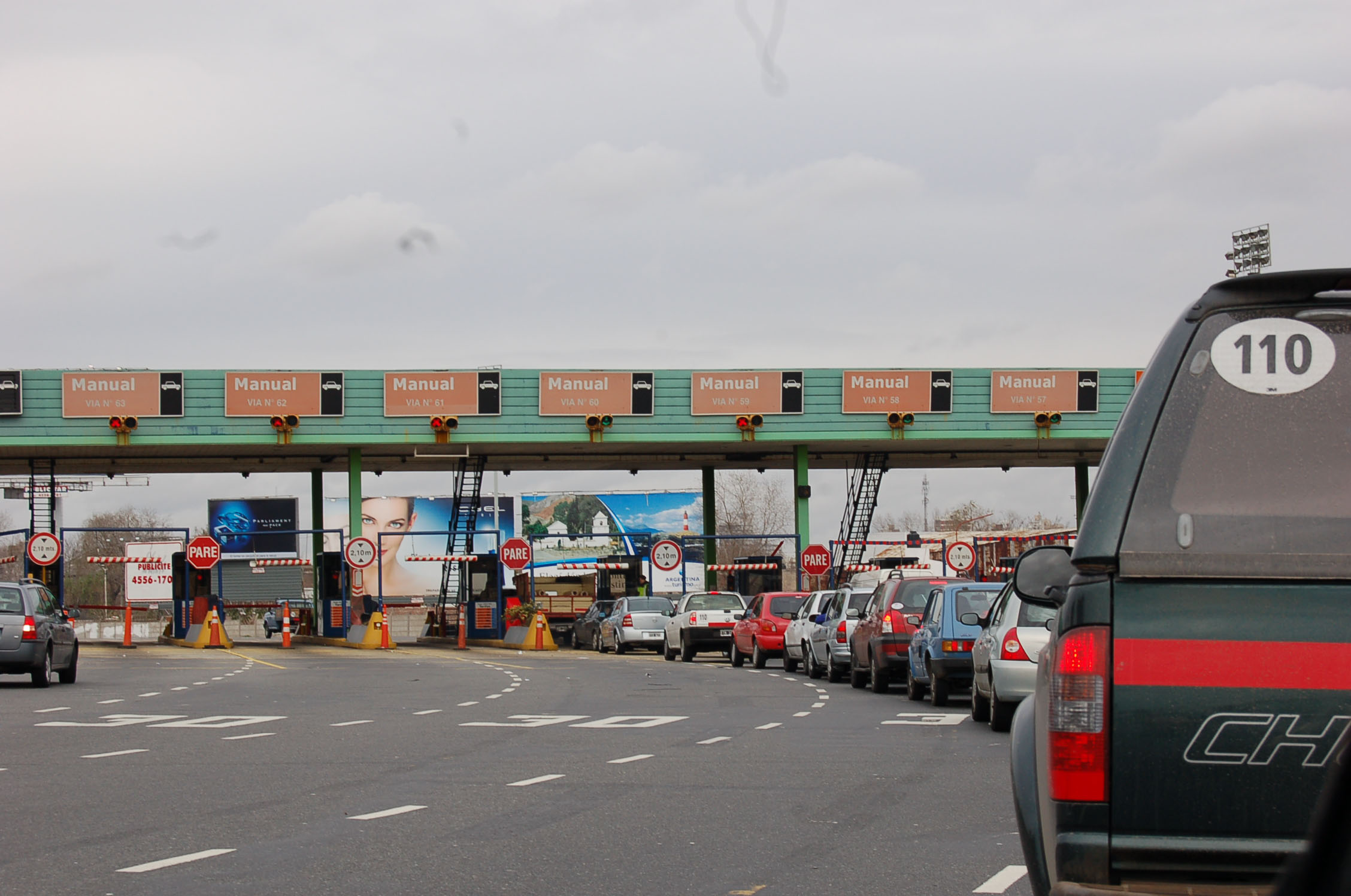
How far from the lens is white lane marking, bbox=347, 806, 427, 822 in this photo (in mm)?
9758

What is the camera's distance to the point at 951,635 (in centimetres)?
1902

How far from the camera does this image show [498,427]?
44219mm

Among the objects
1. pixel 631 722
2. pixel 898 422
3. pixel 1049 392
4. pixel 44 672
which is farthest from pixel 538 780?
pixel 1049 392

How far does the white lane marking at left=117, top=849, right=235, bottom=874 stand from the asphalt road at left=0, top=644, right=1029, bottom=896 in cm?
3

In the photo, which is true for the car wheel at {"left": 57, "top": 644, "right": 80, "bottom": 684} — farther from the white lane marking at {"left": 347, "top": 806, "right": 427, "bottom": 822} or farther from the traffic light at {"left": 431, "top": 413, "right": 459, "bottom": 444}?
Answer: the traffic light at {"left": 431, "top": 413, "right": 459, "bottom": 444}

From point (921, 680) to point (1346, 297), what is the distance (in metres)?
16.5

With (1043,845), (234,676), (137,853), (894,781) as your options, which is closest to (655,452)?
(234,676)

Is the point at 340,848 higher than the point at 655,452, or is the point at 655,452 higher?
the point at 655,452

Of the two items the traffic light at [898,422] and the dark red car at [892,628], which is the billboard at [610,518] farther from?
the dark red car at [892,628]

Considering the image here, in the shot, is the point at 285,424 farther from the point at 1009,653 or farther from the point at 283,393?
the point at 1009,653

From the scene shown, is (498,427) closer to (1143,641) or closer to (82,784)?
(82,784)

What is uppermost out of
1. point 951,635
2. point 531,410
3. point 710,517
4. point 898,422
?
point 531,410

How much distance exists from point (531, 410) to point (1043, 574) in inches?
1558

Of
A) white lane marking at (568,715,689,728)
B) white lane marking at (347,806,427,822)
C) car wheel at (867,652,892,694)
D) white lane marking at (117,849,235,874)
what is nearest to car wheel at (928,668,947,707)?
car wheel at (867,652,892,694)
